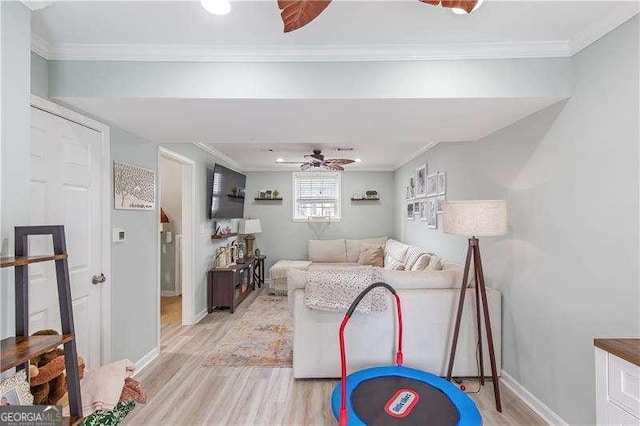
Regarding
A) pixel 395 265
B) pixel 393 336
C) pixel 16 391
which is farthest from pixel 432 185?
pixel 16 391

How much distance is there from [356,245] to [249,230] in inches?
83.6

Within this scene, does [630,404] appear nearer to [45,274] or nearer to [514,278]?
[514,278]

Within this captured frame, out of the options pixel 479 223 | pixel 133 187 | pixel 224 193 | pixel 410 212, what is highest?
pixel 224 193

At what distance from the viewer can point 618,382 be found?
1309 mm

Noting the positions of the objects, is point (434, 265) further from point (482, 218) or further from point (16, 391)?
point (16, 391)

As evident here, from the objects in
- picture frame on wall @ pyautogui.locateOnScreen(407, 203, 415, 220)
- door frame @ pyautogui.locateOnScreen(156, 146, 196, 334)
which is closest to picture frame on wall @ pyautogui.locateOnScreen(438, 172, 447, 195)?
picture frame on wall @ pyautogui.locateOnScreen(407, 203, 415, 220)

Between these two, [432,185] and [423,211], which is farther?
[423,211]

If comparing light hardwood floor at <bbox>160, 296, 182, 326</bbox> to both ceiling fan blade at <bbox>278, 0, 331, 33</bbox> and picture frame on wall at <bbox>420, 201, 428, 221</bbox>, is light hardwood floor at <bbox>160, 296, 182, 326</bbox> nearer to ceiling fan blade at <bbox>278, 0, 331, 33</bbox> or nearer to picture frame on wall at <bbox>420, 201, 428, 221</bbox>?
picture frame on wall at <bbox>420, 201, 428, 221</bbox>

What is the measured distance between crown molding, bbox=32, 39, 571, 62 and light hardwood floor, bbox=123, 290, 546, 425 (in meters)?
2.38

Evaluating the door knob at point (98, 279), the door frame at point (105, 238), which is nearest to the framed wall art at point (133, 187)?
the door frame at point (105, 238)

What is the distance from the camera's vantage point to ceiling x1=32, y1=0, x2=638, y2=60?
5.52ft

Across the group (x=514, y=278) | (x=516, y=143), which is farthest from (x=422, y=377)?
(x=516, y=143)

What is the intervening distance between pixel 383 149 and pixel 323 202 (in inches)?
88.7

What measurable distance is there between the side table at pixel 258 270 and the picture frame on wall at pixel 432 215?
3248 mm
